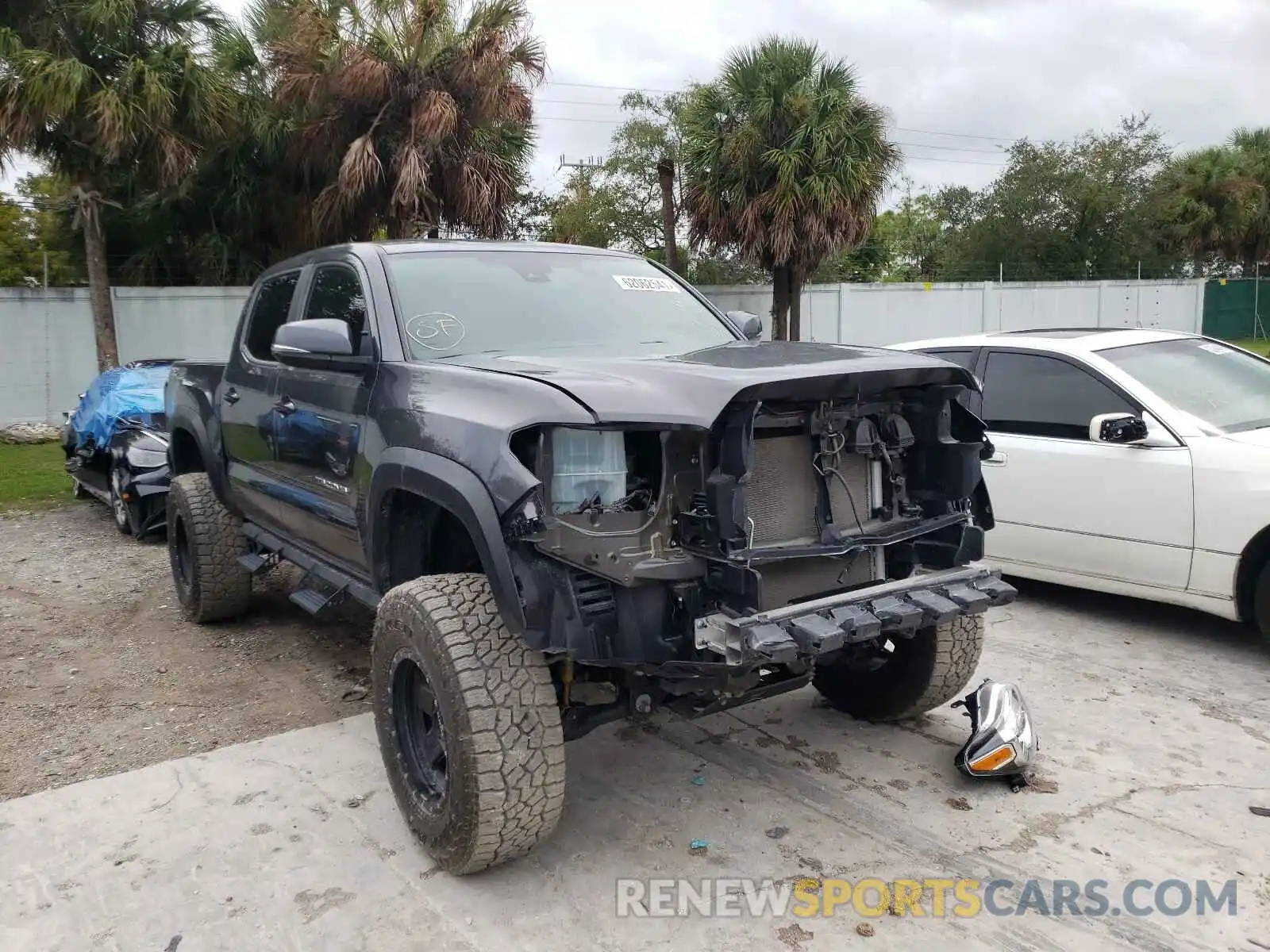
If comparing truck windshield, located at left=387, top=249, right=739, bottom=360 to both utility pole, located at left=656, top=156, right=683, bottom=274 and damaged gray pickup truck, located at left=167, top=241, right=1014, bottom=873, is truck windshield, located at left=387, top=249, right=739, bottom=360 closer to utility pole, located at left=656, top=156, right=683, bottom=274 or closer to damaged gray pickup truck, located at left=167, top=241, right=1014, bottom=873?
damaged gray pickup truck, located at left=167, top=241, right=1014, bottom=873

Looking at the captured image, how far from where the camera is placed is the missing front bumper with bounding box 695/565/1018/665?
285 centimetres

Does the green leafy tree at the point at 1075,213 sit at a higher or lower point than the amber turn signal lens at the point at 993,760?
higher

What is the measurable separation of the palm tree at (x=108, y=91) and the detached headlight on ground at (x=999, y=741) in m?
11.9

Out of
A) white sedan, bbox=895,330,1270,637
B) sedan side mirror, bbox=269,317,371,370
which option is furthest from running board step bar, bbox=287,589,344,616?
white sedan, bbox=895,330,1270,637

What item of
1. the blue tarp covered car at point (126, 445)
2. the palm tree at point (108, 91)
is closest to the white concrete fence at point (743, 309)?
the palm tree at point (108, 91)

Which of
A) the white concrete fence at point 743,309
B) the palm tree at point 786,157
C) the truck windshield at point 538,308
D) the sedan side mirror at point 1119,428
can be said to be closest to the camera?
the truck windshield at point 538,308

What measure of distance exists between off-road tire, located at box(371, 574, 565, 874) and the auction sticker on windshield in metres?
1.79

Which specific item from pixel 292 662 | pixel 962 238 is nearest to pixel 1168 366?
pixel 292 662

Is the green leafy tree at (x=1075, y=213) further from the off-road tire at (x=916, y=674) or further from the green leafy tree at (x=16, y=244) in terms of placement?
the off-road tire at (x=916, y=674)

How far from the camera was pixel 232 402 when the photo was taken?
210 inches

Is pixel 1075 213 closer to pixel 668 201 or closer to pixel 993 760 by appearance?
pixel 668 201

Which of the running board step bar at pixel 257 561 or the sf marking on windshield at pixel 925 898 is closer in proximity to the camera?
the sf marking on windshield at pixel 925 898

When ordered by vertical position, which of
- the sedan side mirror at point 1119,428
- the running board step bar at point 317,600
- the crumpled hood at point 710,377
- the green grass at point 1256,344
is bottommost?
the running board step bar at point 317,600

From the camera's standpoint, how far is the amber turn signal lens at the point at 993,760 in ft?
12.0
